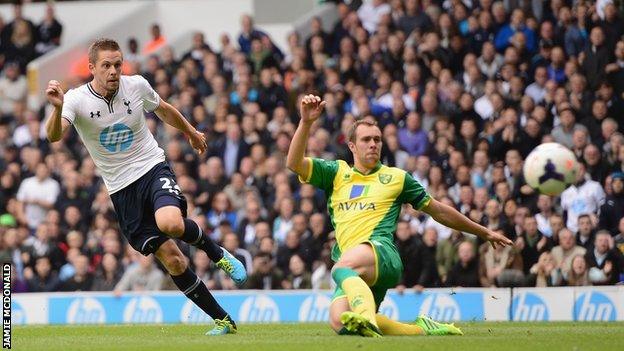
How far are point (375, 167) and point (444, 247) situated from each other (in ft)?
21.0

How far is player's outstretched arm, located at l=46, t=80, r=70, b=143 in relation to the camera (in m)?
11.1

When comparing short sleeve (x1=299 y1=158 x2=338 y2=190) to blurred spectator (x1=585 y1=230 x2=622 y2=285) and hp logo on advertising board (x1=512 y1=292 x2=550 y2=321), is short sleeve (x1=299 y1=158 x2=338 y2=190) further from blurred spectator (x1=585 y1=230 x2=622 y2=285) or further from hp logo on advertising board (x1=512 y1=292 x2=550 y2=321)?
blurred spectator (x1=585 y1=230 x2=622 y2=285)

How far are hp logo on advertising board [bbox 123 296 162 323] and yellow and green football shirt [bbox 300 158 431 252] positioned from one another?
23.1 feet

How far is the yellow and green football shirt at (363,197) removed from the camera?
11.7 meters

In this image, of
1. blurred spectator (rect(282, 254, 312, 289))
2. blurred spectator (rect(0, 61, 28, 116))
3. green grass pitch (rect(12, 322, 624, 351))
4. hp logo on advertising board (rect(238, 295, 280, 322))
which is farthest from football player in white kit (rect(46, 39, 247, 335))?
blurred spectator (rect(0, 61, 28, 116))

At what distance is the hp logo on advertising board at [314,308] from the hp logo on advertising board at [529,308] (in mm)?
2380

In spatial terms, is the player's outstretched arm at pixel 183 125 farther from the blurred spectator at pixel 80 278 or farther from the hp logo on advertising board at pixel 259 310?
the blurred spectator at pixel 80 278

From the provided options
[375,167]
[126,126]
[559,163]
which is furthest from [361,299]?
[559,163]

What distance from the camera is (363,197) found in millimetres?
11750

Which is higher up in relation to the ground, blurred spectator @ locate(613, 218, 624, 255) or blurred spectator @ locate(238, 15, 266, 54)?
blurred spectator @ locate(238, 15, 266, 54)

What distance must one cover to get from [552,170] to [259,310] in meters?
4.33

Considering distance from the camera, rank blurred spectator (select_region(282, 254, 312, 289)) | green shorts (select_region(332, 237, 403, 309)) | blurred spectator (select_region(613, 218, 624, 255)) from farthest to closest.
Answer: blurred spectator (select_region(282, 254, 312, 289)) → blurred spectator (select_region(613, 218, 624, 255)) → green shorts (select_region(332, 237, 403, 309))

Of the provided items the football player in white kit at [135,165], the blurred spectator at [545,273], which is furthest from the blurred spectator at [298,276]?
the football player in white kit at [135,165]

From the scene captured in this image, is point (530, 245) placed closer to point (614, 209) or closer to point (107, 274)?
point (614, 209)
